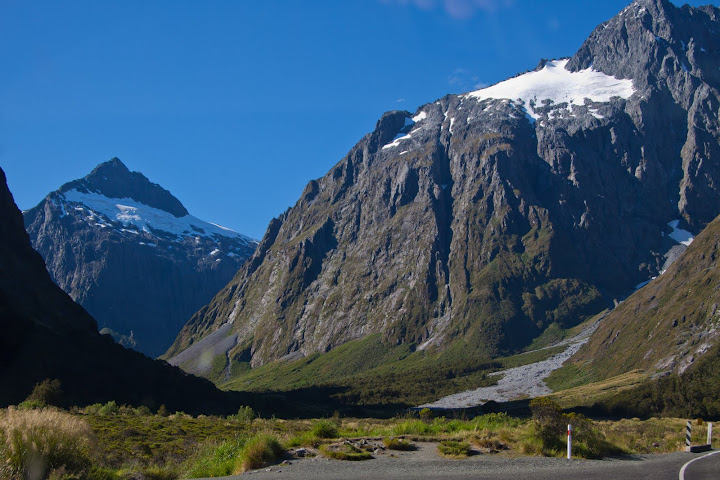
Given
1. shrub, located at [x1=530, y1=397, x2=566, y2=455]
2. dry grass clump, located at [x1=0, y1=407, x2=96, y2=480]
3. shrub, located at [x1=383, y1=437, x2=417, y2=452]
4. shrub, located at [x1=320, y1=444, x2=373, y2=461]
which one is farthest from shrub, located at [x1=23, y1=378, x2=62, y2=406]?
shrub, located at [x1=530, y1=397, x2=566, y2=455]

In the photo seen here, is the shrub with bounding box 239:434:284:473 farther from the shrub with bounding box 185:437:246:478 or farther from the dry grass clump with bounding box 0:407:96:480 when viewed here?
the dry grass clump with bounding box 0:407:96:480

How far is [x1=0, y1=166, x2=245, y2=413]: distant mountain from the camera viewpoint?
7731 centimetres

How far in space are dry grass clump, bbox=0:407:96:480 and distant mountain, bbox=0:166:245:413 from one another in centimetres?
6176

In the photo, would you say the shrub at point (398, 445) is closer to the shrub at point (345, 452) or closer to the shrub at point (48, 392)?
the shrub at point (345, 452)

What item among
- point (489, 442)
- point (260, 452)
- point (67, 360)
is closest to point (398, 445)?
point (489, 442)

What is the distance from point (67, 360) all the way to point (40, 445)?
257 ft

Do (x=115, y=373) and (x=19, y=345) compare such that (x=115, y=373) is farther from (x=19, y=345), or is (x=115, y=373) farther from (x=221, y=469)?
(x=221, y=469)

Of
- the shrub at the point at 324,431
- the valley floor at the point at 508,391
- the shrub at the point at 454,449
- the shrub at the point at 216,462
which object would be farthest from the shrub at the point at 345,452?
the valley floor at the point at 508,391

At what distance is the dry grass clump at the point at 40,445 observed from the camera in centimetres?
1505

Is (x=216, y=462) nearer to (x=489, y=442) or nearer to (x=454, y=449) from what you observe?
(x=454, y=449)

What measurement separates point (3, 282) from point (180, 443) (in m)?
87.9

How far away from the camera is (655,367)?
150500 millimetres

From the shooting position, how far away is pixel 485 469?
731 inches

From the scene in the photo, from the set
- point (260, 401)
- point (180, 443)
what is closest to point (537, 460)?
point (180, 443)
